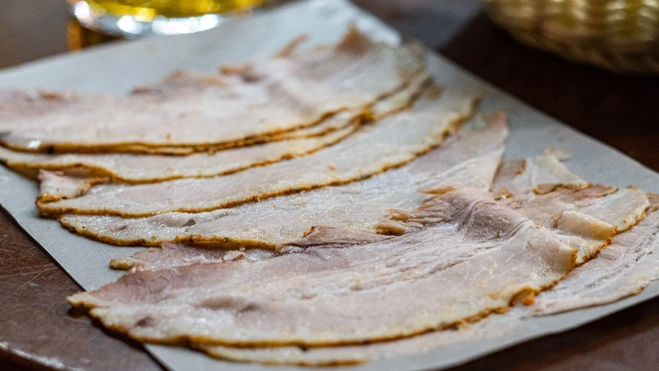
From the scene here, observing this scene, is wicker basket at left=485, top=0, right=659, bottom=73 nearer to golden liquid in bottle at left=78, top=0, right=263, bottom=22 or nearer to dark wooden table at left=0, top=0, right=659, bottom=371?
dark wooden table at left=0, top=0, right=659, bottom=371

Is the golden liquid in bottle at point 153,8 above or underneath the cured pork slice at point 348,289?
above

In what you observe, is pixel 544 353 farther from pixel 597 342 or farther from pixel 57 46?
pixel 57 46

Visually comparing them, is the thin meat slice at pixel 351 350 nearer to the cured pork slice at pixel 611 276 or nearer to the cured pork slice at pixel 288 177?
the cured pork slice at pixel 611 276

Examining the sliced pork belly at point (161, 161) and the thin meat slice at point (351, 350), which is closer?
the thin meat slice at point (351, 350)

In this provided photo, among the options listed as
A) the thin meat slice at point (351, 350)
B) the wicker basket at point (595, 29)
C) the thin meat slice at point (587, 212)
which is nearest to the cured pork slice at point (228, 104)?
the wicker basket at point (595, 29)

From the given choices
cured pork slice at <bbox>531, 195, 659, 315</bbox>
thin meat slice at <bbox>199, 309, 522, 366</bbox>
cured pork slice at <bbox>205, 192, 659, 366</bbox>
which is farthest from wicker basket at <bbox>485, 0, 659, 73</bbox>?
thin meat slice at <bbox>199, 309, 522, 366</bbox>
